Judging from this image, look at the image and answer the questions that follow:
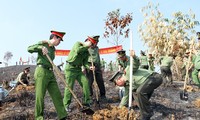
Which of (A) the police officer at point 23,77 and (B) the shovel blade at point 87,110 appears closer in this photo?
(B) the shovel blade at point 87,110

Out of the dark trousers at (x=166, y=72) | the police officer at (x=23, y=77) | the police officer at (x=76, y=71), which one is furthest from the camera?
the dark trousers at (x=166, y=72)

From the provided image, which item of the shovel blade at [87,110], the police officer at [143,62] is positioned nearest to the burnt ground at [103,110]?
the shovel blade at [87,110]

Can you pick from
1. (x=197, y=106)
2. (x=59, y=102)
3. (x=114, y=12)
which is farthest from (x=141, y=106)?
(x=114, y=12)

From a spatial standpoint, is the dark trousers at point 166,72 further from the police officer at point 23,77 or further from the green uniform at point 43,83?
the green uniform at point 43,83

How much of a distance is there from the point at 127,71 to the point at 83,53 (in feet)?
5.41

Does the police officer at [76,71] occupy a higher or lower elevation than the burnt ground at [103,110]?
higher

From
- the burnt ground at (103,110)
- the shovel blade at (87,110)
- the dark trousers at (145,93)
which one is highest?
the dark trousers at (145,93)

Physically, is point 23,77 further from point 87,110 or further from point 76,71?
point 87,110

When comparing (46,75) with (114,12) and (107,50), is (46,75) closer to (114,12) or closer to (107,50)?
(107,50)

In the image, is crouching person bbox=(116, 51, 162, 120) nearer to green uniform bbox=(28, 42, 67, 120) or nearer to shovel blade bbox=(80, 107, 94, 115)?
shovel blade bbox=(80, 107, 94, 115)

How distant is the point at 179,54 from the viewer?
26.4 m

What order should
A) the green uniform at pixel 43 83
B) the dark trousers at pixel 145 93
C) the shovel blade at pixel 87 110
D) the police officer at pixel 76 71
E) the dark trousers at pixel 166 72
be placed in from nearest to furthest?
the green uniform at pixel 43 83 → the dark trousers at pixel 145 93 → the shovel blade at pixel 87 110 → the police officer at pixel 76 71 → the dark trousers at pixel 166 72

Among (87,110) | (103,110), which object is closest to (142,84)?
(103,110)

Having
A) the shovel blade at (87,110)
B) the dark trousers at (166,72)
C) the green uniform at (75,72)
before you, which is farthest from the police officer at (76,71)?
the dark trousers at (166,72)
